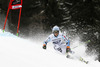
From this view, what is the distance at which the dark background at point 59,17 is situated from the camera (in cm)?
1869

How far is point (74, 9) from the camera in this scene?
19.4 metres

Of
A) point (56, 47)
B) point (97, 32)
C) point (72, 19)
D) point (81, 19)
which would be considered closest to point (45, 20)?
point (72, 19)

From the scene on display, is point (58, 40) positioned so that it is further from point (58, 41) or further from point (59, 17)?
point (59, 17)

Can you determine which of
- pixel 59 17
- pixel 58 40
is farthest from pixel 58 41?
pixel 59 17

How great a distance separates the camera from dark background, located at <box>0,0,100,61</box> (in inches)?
736

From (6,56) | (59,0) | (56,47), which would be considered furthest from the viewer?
(59,0)

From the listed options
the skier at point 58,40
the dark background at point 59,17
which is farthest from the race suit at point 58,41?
the dark background at point 59,17

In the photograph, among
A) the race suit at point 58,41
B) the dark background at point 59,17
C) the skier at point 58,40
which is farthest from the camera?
the dark background at point 59,17

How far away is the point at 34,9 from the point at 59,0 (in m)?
3.61

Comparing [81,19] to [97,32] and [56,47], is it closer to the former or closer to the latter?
[97,32]

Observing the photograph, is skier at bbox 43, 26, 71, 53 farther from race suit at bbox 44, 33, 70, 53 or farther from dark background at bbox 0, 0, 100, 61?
dark background at bbox 0, 0, 100, 61

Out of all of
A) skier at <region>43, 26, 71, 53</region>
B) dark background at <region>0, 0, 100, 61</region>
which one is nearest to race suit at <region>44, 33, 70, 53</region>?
skier at <region>43, 26, 71, 53</region>

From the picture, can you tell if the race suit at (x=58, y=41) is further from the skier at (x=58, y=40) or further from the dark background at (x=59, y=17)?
the dark background at (x=59, y=17)

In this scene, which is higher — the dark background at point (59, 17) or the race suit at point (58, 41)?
the race suit at point (58, 41)
